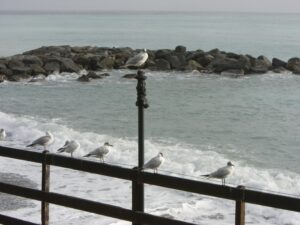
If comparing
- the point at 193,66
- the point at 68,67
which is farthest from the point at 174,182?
the point at 193,66

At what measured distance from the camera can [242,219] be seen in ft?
14.9

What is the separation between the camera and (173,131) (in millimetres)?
21500

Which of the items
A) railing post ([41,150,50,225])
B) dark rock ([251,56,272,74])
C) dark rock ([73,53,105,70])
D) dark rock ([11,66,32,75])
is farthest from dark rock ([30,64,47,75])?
railing post ([41,150,50,225])

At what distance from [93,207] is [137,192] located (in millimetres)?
423

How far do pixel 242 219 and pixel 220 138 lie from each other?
52.4ft

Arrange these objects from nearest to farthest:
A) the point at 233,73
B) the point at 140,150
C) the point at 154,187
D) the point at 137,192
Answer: the point at 137,192 < the point at 140,150 < the point at 154,187 < the point at 233,73

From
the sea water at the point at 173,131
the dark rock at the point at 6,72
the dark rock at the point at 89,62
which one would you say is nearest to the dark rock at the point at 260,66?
the sea water at the point at 173,131

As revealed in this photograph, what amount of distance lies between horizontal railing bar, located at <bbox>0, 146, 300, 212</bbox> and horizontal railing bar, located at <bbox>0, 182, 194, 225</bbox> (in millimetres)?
272

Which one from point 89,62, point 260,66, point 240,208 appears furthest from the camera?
point 89,62

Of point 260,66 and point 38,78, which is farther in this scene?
point 260,66

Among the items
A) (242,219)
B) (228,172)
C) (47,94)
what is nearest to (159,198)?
(228,172)

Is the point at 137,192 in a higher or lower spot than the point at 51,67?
higher

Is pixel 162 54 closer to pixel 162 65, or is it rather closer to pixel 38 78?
pixel 162 65

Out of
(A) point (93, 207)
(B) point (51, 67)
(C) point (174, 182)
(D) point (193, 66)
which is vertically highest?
(C) point (174, 182)
